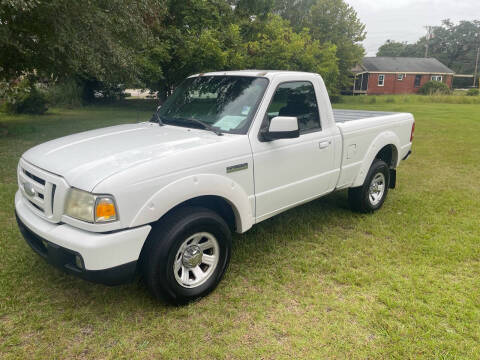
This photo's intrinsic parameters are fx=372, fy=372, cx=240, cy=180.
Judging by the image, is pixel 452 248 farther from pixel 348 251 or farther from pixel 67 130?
pixel 67 130

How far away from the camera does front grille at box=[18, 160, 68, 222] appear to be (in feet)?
9.08

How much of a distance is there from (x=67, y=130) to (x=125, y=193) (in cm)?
1149

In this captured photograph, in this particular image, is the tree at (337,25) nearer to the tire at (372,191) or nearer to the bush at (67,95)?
the bush at (67,95)

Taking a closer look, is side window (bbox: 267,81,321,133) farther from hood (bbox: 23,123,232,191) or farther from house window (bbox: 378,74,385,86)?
house window (bbox: 378,74,385,86)

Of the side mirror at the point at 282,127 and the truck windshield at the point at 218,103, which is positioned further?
the truck windshield at the point at 218,103

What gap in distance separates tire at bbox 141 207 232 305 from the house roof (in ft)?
168

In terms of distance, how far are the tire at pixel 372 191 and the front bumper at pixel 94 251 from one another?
3.37 metres

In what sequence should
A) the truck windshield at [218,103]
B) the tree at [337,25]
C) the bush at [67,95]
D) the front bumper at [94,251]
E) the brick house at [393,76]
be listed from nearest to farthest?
the front bumper at [94,251] < the truck windshield at [218,103] < the bush at [67,95] < the tree at [337,25] < the brick house at [393,76]

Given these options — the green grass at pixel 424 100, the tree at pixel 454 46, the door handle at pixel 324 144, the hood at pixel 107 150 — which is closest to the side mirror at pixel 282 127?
the hood at pixel 107 150

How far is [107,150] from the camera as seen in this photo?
10.2ft

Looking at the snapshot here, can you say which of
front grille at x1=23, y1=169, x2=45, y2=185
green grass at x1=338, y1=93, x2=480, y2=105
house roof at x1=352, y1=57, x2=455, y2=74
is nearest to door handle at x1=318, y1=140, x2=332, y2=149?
front grille at x1=23, y1=169, x2=45, y2=185

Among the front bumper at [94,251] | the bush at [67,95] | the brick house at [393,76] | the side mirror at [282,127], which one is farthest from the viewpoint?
the brick house at [393,76]

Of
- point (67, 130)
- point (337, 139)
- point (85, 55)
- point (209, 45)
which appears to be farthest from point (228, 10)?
point (337, 139)

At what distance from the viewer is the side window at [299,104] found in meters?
3.93
